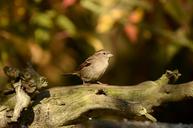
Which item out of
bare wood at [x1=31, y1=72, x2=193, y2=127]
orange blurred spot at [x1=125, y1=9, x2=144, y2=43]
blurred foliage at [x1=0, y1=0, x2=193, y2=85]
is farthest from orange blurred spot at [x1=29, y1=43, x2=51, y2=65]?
bare wood at [x1=31, y1=72, x2=193, y2=127]

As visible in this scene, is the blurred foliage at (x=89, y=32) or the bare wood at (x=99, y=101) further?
the blurred foliage at (x=89, y=32)

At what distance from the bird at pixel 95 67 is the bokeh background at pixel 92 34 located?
0.26m

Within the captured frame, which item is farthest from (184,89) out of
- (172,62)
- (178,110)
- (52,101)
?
(178,110)

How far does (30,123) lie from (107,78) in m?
2.23

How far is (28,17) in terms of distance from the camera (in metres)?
4.18

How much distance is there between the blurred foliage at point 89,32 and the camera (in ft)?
13.5

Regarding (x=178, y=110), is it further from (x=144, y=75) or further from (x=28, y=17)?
(x=28, y=17)

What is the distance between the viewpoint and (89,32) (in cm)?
445

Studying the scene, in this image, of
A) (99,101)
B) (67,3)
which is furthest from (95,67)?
(99,101)

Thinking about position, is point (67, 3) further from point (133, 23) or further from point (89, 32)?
point (133, 23)

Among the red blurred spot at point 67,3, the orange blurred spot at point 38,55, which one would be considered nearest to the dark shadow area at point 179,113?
the orange blurred spot at point 38,55

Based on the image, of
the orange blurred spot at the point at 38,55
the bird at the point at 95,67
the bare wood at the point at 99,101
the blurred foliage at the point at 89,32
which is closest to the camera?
the bare wood at the point at 99,101

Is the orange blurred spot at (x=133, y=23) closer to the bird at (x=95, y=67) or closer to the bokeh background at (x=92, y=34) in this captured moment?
the bokeh background at (x=92, y=34)

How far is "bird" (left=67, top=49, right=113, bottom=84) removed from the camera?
13.1 feet
